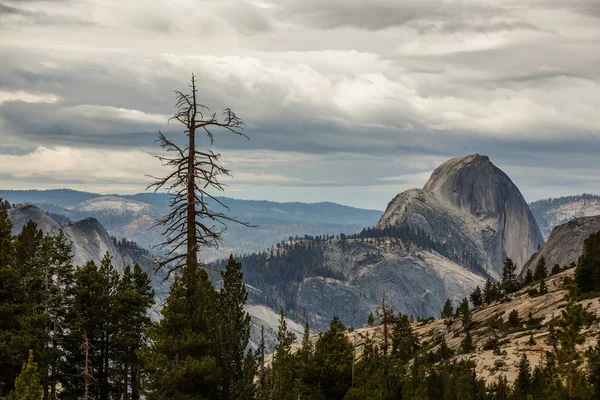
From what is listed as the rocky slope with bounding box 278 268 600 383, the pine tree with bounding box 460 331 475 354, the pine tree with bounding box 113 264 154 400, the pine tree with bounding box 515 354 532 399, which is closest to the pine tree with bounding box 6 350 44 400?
the pine tree with bounding box 113 264 154 400

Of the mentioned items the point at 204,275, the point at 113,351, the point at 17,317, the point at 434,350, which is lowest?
the point at 434,350

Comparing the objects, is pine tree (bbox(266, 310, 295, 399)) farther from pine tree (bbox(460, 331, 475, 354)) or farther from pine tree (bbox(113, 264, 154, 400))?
pine tree (bbox(460, 331, 475, 354))

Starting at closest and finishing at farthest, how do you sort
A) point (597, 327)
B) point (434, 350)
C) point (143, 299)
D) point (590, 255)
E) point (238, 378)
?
1. point (238, 378)
2. point (143, 299)
3. point (597, 327)
4. point (590, 255)
5. point (434, 350)

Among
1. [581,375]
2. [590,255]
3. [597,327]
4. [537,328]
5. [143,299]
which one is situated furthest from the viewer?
[590,255]

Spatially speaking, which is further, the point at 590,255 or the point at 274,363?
the point at 590,255

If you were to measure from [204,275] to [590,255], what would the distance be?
68420 millimetres

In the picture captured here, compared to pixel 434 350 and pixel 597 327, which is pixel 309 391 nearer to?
pixel 597 327

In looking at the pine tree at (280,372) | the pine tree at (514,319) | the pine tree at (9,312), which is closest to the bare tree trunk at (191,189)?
the pine tree at (280,372)

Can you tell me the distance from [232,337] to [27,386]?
9349 mm

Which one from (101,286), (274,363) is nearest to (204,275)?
(274,363)

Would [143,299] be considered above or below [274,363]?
above

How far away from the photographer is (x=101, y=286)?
4188 centimetres

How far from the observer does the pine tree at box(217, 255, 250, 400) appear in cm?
2984

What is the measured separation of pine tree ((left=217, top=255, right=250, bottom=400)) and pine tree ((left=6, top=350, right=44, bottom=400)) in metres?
8.55
